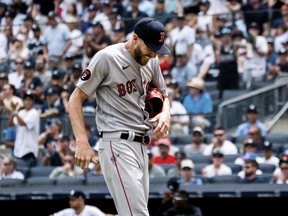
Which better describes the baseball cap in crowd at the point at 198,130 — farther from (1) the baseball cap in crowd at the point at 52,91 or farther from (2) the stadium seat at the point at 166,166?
(1) the baseball cap in crowd at the point at 52,91

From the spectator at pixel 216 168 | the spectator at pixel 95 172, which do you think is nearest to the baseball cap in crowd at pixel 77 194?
the spectator at pixel 95 172

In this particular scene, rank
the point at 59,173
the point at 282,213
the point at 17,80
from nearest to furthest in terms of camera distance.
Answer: the point at 282,213, the point at 59,173, the point at 17,80

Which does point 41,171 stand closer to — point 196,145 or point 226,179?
point 196,145

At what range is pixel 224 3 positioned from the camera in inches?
623

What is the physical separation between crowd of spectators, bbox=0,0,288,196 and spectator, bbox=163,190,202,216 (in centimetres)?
99

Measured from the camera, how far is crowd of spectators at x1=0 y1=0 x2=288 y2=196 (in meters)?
12.7

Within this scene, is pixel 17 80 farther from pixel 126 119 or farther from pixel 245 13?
pixel 126 119

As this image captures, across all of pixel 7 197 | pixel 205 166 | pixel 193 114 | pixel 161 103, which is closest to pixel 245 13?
pixel 193 114

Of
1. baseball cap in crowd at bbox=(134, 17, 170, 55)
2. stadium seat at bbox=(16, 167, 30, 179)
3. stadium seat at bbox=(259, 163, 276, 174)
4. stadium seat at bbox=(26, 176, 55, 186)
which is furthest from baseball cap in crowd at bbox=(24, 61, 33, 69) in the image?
baseball cap in crowd at bbox=(134, 17, 170, 55)

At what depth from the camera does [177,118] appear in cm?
1340

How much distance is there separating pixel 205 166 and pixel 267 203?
2.98 feet

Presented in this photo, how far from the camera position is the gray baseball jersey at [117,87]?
6383 millimetres

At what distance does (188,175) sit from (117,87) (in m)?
5.42

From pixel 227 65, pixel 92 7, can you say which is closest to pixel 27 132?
pixel 227 65
